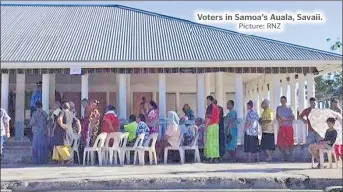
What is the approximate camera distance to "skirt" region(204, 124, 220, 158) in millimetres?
12094

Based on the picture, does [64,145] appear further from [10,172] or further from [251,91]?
[251,91]

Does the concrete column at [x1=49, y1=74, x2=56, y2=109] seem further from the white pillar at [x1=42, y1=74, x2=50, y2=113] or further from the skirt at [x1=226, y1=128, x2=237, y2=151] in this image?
the skirt at [x1=226, y1=128, x2=237, y2=151]

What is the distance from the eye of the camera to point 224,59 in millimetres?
13984

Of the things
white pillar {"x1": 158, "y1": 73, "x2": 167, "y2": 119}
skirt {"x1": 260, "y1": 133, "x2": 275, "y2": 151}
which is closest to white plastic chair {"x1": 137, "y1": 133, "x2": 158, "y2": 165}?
white pillar {"x1": 158, "y1": 73, "x2": 167, "y2": 119}

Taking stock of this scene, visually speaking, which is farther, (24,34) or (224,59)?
(24,34)

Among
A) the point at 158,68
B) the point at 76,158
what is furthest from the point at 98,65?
the point at 76,158

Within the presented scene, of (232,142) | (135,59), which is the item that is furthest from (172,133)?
(135,59)

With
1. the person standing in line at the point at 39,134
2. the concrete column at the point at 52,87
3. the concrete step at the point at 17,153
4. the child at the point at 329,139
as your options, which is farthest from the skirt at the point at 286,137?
the concrete column at the point at 52,87

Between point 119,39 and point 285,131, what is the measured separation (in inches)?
267

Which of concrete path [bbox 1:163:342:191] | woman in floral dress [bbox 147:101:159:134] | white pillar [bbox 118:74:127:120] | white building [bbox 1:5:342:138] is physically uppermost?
white building [bbox 1:5:342:138]

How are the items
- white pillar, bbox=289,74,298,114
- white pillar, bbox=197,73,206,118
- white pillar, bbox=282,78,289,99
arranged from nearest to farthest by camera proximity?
white pillar, bbox=197,73,206,118, white pillar, bbox=289,74,298,114, white pillar, bbox=282,78,289,99

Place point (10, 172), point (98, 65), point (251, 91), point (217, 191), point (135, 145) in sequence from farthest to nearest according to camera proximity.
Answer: point (251, 91), point (98, 65), point (135, 145), point (10, 172), point (217, 191)

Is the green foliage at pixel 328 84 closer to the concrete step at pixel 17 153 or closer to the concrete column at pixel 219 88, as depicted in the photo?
the concrete column at pixel 219 88

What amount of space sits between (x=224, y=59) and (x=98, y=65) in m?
3.60
